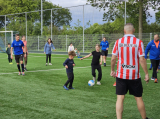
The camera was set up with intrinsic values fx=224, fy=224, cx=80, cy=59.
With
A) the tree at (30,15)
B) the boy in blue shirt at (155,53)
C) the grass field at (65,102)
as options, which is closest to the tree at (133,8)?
the tree at (30,15)

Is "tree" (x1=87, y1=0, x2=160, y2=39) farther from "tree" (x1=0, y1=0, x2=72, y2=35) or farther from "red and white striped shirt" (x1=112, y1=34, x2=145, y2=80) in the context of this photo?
"red and white striped shirt" (x1=112, y1=34, x2=145, y2=80)

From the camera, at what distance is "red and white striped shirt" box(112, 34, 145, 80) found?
422 cm

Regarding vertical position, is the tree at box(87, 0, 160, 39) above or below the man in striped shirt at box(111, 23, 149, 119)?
above

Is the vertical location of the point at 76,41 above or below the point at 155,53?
above

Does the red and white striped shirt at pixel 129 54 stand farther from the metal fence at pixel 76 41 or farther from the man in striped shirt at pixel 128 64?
the metal fence at pixel 76 41

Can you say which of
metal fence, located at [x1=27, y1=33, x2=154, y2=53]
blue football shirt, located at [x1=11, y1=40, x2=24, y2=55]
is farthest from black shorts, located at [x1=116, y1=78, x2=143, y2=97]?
metal fence, located at [x1=27, y1=33, x2=154, y2=53]

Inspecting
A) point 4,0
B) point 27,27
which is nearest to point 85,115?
point 27,27

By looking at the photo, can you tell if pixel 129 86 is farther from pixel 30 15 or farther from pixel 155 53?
pixel 30 15

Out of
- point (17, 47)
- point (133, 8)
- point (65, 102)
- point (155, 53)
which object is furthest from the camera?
point (133, 8)

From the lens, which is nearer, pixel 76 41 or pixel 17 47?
pixel 17 47

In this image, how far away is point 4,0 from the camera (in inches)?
2296

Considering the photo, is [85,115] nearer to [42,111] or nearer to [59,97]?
[42,111]

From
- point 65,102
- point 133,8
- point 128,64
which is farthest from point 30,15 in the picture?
point 128,64

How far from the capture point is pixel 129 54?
4262mm
